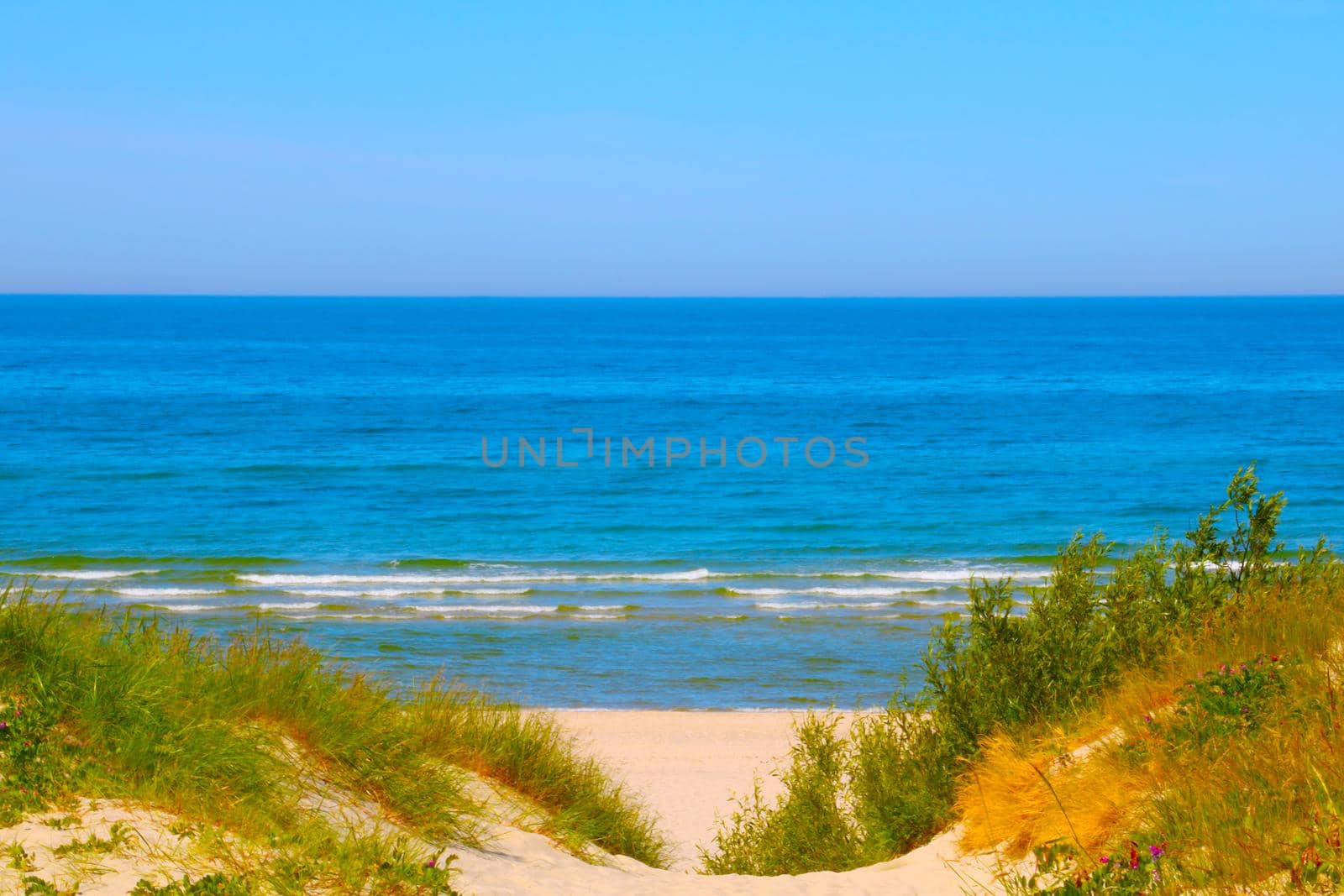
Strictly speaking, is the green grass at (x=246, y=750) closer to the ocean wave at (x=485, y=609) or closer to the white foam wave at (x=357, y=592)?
the ocean wave at (x=485, y=609)

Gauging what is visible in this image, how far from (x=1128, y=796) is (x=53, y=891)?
5.45 meters

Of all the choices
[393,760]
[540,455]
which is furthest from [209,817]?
[540,455]

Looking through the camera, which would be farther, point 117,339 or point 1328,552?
point 117,339

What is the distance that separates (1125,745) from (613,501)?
108 ft

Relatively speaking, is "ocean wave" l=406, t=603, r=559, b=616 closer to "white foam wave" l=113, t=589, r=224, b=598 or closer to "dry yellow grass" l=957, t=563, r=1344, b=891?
"white foam wave" l=113, t=589, r=224, b=598

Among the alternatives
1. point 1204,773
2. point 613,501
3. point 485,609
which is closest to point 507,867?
point 1204,773

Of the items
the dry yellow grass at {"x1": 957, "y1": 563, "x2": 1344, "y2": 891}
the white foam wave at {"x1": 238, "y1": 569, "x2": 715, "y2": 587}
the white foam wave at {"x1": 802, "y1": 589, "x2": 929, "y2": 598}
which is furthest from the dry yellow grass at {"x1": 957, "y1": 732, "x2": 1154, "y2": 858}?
the white foam wave at {"x1": 238, "y1": 569, "x2": 715, "y2": 587}

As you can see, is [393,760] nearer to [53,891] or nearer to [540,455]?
[53,891]

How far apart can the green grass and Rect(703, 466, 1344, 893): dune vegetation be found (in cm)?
229

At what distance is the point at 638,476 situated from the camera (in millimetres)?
44312

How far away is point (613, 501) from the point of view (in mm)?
39062

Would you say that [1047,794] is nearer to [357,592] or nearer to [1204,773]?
[1204,773]

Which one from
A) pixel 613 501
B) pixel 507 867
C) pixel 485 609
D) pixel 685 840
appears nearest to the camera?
pixel 507 867

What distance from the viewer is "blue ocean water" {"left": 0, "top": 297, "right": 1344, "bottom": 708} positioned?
22.7 meters
